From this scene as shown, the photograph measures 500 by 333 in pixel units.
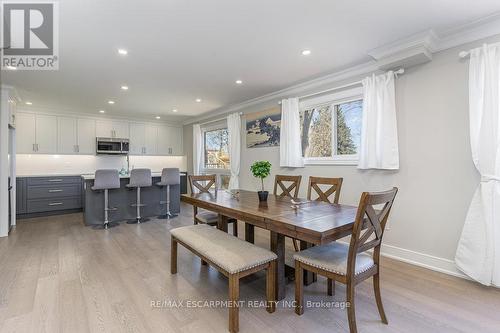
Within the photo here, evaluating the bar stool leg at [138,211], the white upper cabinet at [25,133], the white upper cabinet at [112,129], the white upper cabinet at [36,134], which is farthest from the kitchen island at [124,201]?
the white upper cabinet at [112,129]

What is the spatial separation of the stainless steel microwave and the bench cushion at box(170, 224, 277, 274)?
16.0ft

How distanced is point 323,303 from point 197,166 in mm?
5260

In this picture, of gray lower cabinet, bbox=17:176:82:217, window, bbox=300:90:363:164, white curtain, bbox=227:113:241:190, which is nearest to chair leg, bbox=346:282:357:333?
window, bbox=300:90:363:164

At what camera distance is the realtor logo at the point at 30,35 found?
1.99 m

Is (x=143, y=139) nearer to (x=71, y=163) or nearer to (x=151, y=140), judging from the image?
(x=151, y=140)

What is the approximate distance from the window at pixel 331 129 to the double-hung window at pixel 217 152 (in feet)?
7.89

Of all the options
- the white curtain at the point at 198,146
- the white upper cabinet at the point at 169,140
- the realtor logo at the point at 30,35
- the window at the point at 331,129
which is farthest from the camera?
the white upper cabinet at the point at 169,140

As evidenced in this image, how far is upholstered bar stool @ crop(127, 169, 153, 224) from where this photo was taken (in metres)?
4.59

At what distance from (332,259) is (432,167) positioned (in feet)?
5.92

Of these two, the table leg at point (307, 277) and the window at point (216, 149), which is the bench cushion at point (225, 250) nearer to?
the table leg at point (307, 277)

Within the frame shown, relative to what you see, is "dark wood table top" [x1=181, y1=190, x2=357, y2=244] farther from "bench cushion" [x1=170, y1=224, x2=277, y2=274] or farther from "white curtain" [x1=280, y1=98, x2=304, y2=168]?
"white curtain" [x1=280, y1=98, x2=304, y2=168]

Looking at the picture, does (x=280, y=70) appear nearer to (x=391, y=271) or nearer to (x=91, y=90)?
(x=391, y=271)

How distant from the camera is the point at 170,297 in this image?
6.83 ft

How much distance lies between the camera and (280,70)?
11.0 ft
